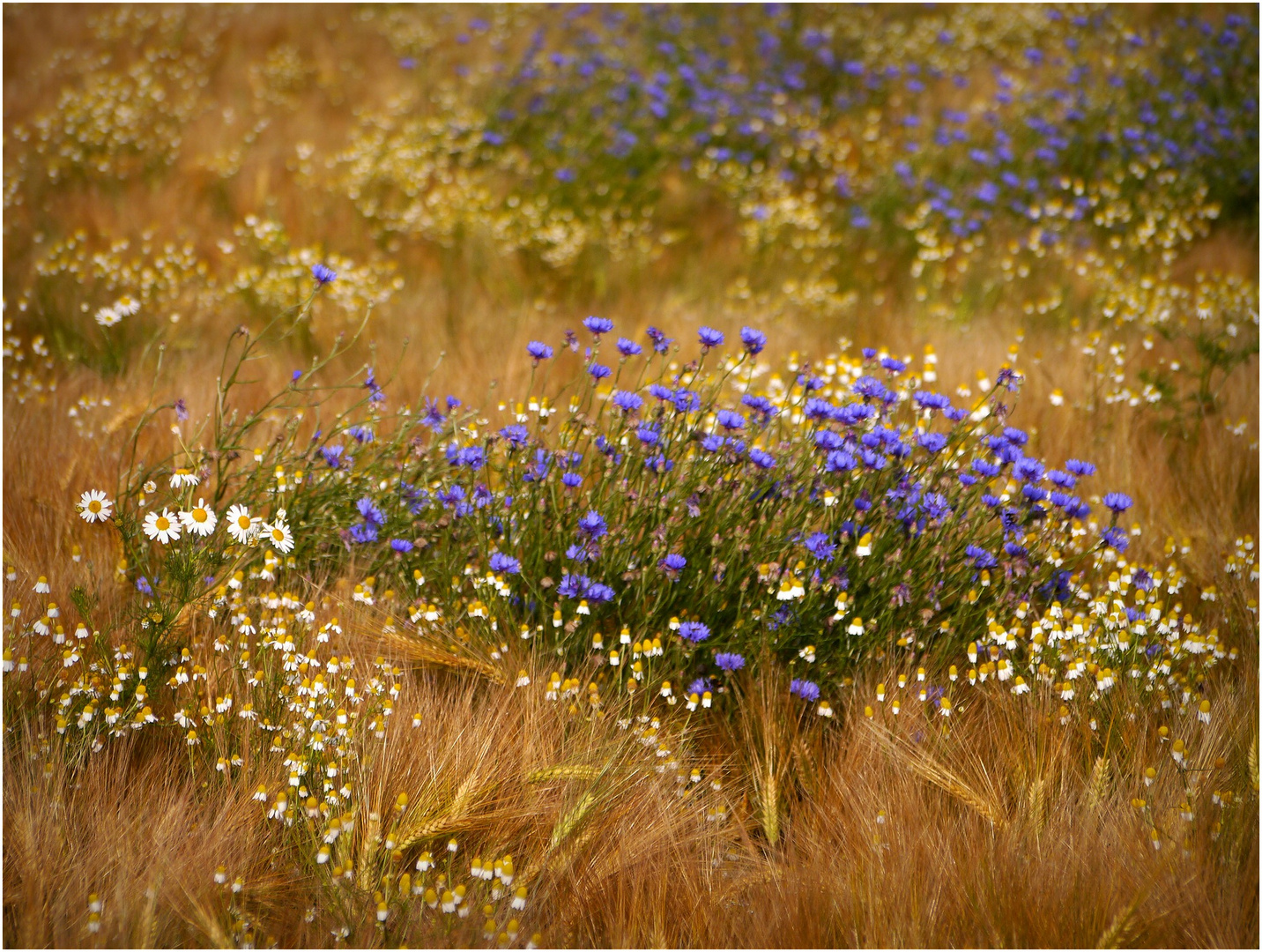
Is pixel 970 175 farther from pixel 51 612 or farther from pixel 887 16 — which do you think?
pixel 51 612

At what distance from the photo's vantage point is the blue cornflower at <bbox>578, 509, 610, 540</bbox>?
93.6 inches

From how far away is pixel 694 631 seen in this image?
7.72 feet

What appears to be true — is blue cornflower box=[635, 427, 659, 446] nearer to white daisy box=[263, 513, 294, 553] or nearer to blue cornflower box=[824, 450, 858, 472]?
blue cornflower box=[824, 450, 858, 472]

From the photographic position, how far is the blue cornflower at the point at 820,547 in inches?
90.8

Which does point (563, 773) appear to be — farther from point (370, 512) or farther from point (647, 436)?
point (370, 512)

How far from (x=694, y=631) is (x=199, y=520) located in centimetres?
120

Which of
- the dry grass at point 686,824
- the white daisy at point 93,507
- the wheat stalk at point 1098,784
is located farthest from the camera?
the white daisy at point 93,507

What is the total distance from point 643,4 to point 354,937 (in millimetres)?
8344

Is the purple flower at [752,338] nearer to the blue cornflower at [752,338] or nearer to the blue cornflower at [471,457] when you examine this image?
the blue cornflower at [752,338]

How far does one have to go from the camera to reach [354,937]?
1.65 m

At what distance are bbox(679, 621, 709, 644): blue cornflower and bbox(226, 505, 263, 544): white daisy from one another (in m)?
1.06

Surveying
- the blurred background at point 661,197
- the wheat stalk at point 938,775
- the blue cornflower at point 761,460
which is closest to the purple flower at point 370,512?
the blurred background at point 661,197

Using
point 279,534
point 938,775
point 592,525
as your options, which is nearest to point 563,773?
point 592,525

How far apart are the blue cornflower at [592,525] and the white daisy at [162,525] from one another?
0.94 m
